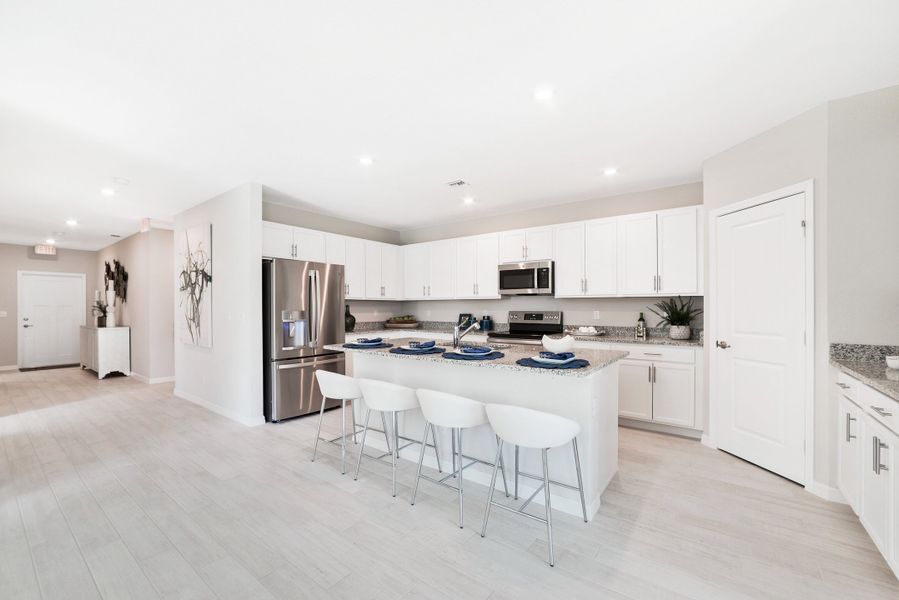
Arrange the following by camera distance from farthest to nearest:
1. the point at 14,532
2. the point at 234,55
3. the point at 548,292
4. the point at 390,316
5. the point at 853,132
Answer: the point at 390,316 → the point at 548,292 → the point at 853,132 → the point at 14,532 → the point at 234,55

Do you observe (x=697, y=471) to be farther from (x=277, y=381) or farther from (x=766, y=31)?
(x=277, y=381)

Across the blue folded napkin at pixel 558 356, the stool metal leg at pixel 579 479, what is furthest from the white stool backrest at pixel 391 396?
the stool metal leg at pixel 579 479

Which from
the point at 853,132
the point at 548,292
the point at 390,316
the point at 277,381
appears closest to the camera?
the point at 853,132

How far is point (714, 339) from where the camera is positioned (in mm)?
3449

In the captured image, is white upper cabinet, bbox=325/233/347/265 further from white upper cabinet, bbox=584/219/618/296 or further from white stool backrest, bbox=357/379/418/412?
white upper cabinet, bbox=584/219/618/296

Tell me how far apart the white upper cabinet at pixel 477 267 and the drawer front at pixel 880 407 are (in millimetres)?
3722

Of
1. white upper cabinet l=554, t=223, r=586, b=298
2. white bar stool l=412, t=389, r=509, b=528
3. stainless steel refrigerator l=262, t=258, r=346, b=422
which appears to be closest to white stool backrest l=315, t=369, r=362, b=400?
white bar stool l=412, t=389, r=509, b=528

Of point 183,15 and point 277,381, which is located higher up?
point 183,15

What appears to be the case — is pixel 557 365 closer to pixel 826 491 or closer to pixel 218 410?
pixel 826 491

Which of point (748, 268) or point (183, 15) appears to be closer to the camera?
point (183, 15)

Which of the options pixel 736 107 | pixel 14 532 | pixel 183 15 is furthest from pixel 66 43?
pixel 736 107

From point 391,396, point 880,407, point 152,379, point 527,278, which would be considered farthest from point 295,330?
point 880,407

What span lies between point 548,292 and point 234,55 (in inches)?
154

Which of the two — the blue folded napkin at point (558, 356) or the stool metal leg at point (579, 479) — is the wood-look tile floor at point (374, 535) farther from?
the blue folded napkin at point (558, 356)
